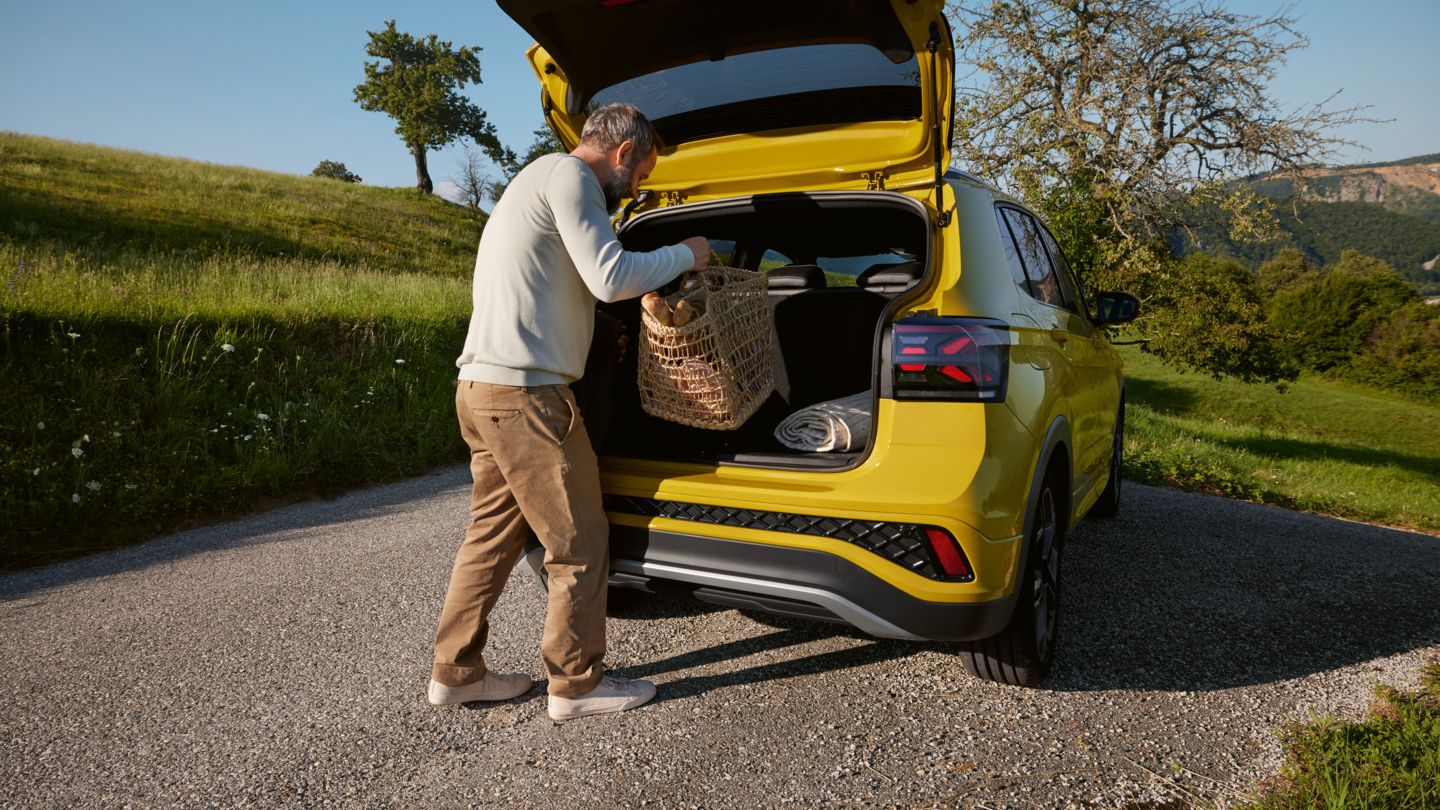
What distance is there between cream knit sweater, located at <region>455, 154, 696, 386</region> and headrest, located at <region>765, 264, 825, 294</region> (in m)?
1.19

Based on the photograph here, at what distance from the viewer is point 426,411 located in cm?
705

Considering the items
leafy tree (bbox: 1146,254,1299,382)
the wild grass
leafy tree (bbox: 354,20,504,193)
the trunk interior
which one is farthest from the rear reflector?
leafy tree (bbox: 354,20,504,193)

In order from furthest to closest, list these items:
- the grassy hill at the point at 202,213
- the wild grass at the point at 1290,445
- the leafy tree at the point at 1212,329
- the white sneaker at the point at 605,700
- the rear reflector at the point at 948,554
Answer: the grassy hill at the point at 202,213
the leafy tree at the point at 1212,329
the wild grass at the point at 1290,445
the white sneaker at the point at 605,700
the rear reflector at the point at 948,554

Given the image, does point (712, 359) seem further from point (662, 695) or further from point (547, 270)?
point (662, 695)

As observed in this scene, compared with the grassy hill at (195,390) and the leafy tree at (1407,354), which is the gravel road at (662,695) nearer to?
the grassy hill at (195,390)

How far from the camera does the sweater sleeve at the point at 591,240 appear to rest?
2.31 m

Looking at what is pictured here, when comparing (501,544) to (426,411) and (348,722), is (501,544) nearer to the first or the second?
(348,722)

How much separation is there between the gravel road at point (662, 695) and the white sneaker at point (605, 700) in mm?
61

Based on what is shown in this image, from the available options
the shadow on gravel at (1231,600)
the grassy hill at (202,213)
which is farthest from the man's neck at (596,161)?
the grassy hill at (202,213)

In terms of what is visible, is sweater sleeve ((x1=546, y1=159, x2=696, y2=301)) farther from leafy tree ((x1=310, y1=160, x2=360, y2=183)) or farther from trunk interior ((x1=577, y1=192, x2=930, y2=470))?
leafy tree ((x1=310, y1=160, x2=360, y2=183))

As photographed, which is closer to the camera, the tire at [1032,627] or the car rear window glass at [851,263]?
the tire at [1032,627]

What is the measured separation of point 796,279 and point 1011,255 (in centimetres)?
92

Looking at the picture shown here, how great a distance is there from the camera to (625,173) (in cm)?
246

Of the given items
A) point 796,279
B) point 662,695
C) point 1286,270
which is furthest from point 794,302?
point 1286,270
